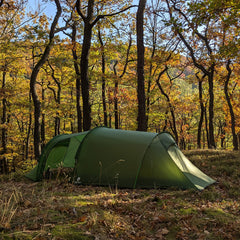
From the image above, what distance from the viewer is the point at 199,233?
11.7 ft

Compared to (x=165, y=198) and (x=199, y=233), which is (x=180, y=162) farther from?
(x=199, y=233)

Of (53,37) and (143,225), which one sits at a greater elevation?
(53,37)

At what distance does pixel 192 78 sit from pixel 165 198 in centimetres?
1773

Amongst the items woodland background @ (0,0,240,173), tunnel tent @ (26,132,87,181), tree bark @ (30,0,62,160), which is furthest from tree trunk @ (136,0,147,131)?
tree bark @ (30,0,62,160)

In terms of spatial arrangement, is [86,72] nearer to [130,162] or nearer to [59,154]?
[59,154]

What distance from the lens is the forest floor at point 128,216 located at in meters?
A: 3.20

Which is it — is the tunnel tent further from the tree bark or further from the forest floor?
the tree bark

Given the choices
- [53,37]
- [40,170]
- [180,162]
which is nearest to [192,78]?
[53,37]

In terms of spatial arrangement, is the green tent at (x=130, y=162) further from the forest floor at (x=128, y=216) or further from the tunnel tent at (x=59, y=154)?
the forest floor at (x=128, y=216)

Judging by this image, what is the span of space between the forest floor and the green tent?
530 mm

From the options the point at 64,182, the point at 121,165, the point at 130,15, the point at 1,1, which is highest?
the point at 130,15

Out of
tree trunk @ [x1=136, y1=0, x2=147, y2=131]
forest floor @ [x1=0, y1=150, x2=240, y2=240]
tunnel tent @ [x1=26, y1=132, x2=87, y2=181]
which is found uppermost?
tree trunk @ [x1=136, y1=0, x2=147, y2=131]

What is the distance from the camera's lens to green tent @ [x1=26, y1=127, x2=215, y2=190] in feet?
21.2

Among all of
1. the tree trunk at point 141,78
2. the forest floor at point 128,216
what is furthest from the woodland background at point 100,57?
the forest floor at point 128,216
